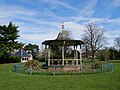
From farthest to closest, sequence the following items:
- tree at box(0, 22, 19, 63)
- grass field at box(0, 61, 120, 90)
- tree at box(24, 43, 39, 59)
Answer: tree at box(24, 43, 39, 59)
tree at box(0, 22, 19, 63)
grass field at box(0, 61, 120, 90)

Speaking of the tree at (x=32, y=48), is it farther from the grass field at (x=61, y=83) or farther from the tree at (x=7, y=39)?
the grass field at (x=61, y=83)

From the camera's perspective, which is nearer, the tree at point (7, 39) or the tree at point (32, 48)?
the tree at point (7, 39)

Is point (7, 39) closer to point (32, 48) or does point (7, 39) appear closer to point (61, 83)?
point (32, 48)

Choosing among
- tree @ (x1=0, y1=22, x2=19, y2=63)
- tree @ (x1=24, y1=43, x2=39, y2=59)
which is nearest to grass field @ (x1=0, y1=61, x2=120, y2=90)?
tree @ (x1=0, y1=22, x2=19, y2=63)

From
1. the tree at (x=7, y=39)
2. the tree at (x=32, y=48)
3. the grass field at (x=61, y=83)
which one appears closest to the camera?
the grass field at (x=61, y=83)

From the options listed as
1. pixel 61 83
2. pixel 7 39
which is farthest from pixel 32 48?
pixel 61 83

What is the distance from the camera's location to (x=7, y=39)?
61781mm

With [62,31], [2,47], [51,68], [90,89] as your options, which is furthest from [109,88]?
[2,47]

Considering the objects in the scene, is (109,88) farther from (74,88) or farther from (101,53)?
(101,53)

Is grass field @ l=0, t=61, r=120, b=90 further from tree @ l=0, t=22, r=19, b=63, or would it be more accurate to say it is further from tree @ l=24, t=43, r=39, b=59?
tree @ l=24, t=43, r=39, b=59

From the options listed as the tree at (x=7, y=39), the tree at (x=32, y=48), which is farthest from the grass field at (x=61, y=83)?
the tree at (x=32, y=48)

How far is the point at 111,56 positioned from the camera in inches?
3460

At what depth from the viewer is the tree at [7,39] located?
58638mm

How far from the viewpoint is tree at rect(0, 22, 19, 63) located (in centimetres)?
5864
